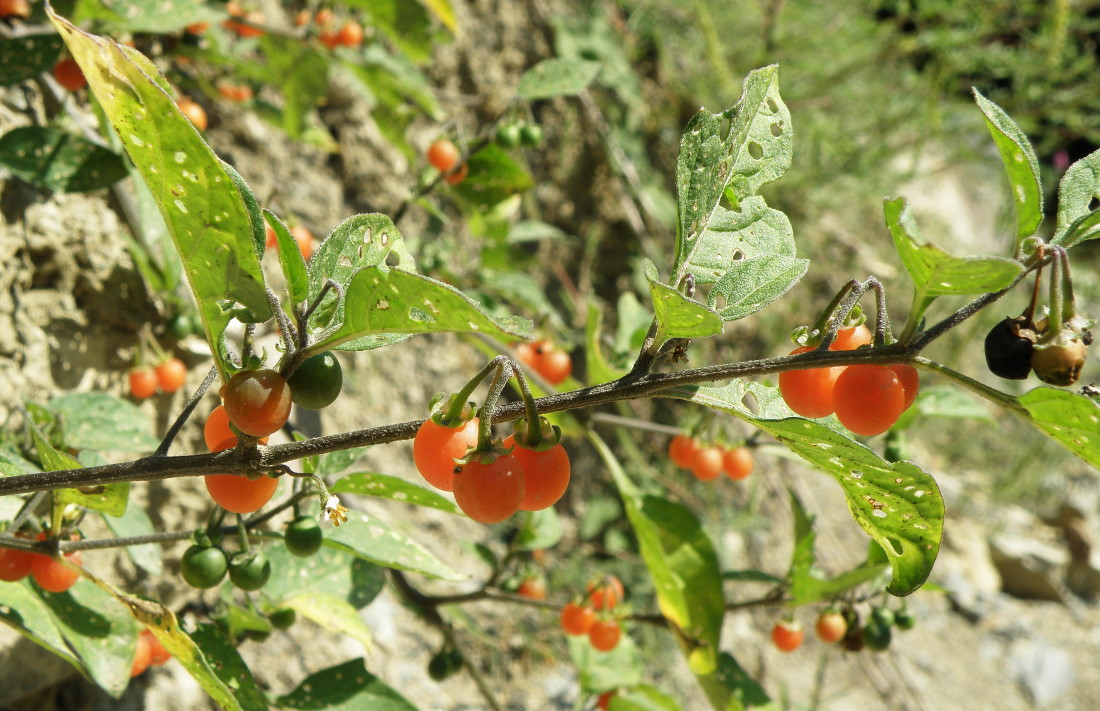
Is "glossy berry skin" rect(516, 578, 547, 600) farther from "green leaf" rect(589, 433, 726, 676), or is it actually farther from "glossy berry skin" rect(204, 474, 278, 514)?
"glossy berry skin" rect(204, 474, 278, 514)

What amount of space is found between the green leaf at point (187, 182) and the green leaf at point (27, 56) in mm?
1145

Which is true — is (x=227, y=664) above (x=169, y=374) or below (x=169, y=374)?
below

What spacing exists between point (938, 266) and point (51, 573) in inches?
49.2

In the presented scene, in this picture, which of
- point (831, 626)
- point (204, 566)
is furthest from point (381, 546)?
point (831, 626)

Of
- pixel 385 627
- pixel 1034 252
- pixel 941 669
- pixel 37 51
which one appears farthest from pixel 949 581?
pixel 37 51

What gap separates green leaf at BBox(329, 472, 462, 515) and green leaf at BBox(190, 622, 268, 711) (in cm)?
32

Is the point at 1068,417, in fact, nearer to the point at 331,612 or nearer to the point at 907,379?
the point at 907,379

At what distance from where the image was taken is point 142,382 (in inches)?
70.8

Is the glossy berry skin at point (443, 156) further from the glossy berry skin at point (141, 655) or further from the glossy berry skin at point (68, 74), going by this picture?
the glossy berry skin at point (141, 655)

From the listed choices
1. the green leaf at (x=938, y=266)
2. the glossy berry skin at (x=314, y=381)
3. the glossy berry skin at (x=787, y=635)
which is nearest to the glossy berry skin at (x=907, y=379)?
the green leaf at (x=938, y=266)

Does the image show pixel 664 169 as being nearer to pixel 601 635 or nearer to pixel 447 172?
pixel 447 172

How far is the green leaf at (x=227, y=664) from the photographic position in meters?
1.19

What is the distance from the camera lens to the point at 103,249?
1848mm

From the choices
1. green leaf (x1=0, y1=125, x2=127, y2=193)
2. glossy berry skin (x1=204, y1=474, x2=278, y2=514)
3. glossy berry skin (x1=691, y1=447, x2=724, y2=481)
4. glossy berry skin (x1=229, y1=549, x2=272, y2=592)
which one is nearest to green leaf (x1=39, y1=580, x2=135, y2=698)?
glossy berry skin (x1=229, y1=549, x2=272, y2=592)
